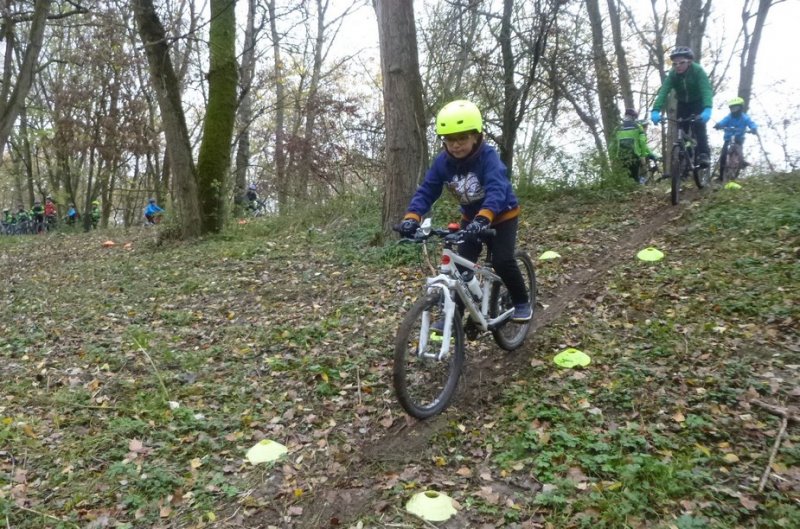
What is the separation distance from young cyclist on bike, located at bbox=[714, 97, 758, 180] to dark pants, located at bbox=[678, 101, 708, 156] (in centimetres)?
173

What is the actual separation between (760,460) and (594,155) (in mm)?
8775

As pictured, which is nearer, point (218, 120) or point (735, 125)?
point (735, 125)

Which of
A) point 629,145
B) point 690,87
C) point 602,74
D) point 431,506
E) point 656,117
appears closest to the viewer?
point 431,506

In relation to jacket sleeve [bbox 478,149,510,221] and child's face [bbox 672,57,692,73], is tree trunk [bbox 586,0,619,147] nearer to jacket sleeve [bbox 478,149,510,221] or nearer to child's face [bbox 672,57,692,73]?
child's face [bbox 672,57,692,73]

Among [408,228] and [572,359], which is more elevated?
[408,228]

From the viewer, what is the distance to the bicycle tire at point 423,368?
155 inches

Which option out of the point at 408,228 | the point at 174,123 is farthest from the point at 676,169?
the point at 174,123

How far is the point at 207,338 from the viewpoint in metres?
6.20

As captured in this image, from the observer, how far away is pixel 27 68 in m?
11.0

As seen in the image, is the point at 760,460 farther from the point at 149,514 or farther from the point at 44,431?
the point at 44,431

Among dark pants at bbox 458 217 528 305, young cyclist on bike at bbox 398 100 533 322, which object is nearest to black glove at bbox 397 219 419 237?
young cyclist on bike at bbox 398 100 533 322

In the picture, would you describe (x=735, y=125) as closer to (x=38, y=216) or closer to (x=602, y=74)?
(x=602, y=74)

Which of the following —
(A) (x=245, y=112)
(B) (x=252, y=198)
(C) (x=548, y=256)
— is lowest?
(C) (x=548, y=256)

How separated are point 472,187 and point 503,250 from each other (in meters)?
0.65
